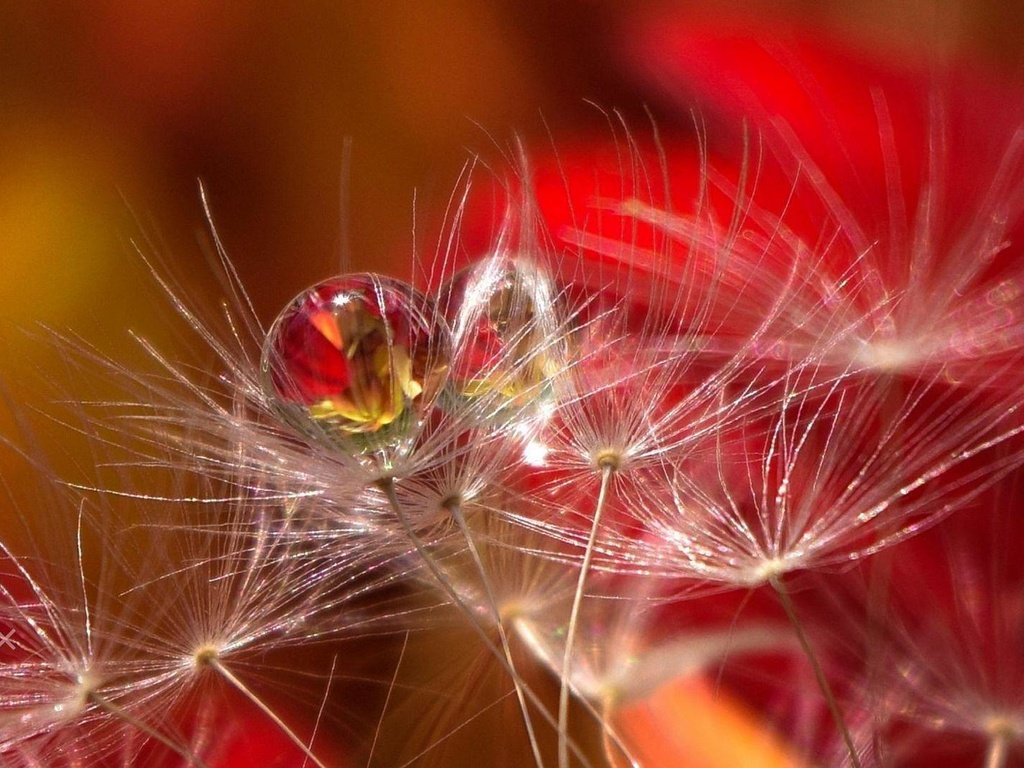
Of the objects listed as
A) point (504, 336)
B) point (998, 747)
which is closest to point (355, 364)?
point (504, 336)

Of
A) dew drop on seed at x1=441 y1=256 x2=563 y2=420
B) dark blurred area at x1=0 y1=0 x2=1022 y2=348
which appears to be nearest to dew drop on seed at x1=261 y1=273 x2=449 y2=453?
dew drop on seed at x1=441 y1=256 x2=563 y2=420

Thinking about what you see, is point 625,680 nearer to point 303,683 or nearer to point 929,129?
point 303,683

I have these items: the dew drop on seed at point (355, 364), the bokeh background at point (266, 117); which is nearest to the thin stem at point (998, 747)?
the dew drop on seed at point (355, 364)

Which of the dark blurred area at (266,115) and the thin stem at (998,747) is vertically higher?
the dark blurred area at (266,115)

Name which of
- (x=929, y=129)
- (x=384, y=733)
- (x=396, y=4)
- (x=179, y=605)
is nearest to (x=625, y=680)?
(x=384, y=733)

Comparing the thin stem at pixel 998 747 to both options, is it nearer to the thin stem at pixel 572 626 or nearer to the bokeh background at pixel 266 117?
the thin stem at pixel 572 626

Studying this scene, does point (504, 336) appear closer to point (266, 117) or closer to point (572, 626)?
point (572, 626)
